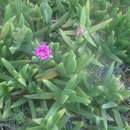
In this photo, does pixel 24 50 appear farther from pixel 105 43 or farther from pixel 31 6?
pixel 105 43

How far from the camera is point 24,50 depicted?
2.08 m

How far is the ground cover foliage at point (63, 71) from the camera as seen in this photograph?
1.87 metres

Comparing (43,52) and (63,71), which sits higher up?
(43,52)

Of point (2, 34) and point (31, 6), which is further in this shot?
point (31, 6)

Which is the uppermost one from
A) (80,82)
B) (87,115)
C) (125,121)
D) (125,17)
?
(125,17)

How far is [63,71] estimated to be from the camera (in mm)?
1922

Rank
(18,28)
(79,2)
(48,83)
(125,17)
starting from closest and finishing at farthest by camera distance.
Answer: (48,83) → (18,28) → (125,17) → (79,2)

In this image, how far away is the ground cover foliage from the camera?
187 cm

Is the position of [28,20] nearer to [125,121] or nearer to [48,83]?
[48,83]

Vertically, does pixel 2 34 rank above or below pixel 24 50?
above

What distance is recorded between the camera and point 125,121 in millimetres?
2039

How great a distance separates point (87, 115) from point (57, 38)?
65 centimetres

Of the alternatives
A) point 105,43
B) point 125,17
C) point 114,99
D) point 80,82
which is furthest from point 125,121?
point 125,17

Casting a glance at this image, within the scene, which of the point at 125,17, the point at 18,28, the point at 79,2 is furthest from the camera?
the point at 79,2
